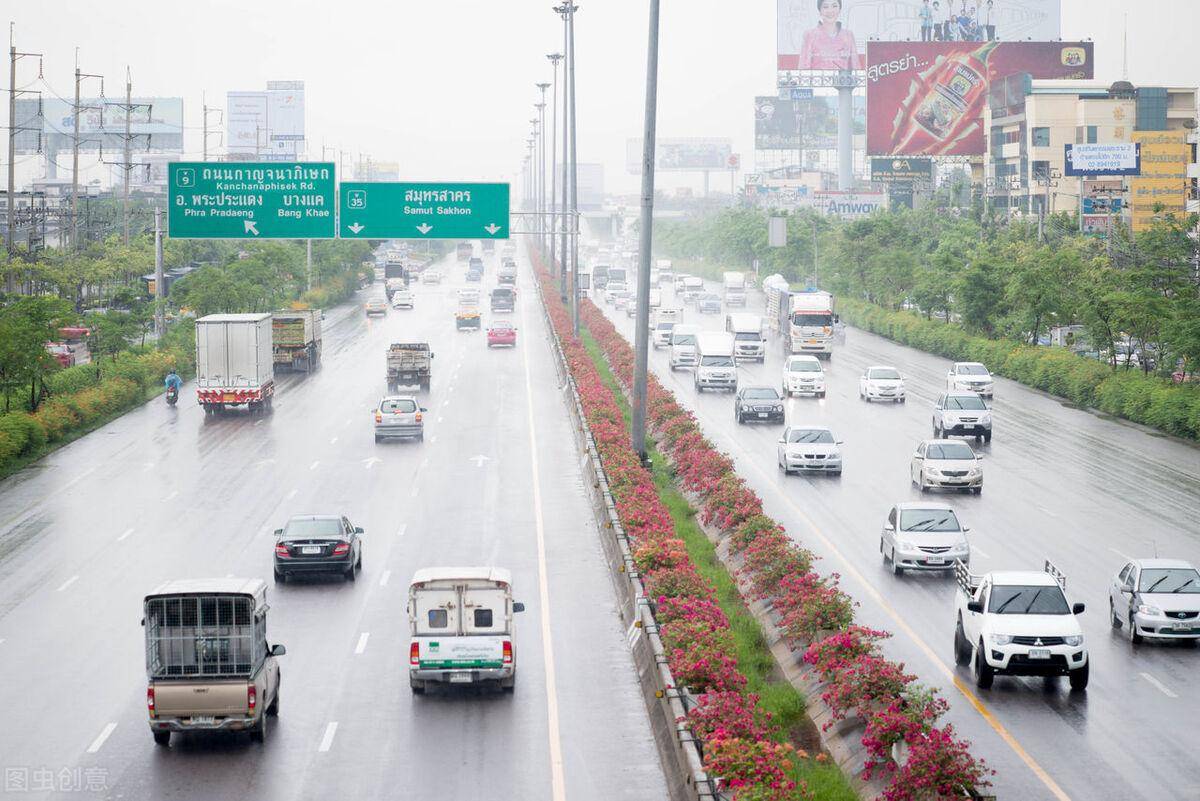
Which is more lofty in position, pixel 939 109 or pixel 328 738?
pixel 939 109

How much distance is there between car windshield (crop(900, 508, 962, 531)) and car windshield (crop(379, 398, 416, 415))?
23.3 metres

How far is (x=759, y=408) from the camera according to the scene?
5569cm

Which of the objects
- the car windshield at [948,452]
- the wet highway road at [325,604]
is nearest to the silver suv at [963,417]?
the car windshield at [948,452]

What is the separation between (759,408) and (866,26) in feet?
387

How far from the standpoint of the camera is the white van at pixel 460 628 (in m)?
21.9

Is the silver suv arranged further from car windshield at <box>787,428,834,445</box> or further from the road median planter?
the road median planter

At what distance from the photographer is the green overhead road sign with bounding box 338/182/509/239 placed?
49.1 m

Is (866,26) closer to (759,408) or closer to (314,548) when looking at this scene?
(759,408)

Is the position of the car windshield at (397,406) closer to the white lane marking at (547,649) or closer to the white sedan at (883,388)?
the white lane marking at (547,649)

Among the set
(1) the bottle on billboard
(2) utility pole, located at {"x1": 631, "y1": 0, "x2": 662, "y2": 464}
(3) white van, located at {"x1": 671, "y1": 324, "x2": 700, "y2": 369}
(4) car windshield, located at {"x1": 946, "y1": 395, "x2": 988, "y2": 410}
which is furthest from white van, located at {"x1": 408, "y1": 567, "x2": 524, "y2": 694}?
(1) the bottle on billboard

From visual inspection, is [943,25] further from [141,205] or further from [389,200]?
[389,200]

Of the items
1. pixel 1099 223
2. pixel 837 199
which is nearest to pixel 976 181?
pixel 837 199

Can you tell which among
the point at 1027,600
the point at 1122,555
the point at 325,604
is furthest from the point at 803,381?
the point at 1027,600

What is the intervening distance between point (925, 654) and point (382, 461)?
2504 centimetres
